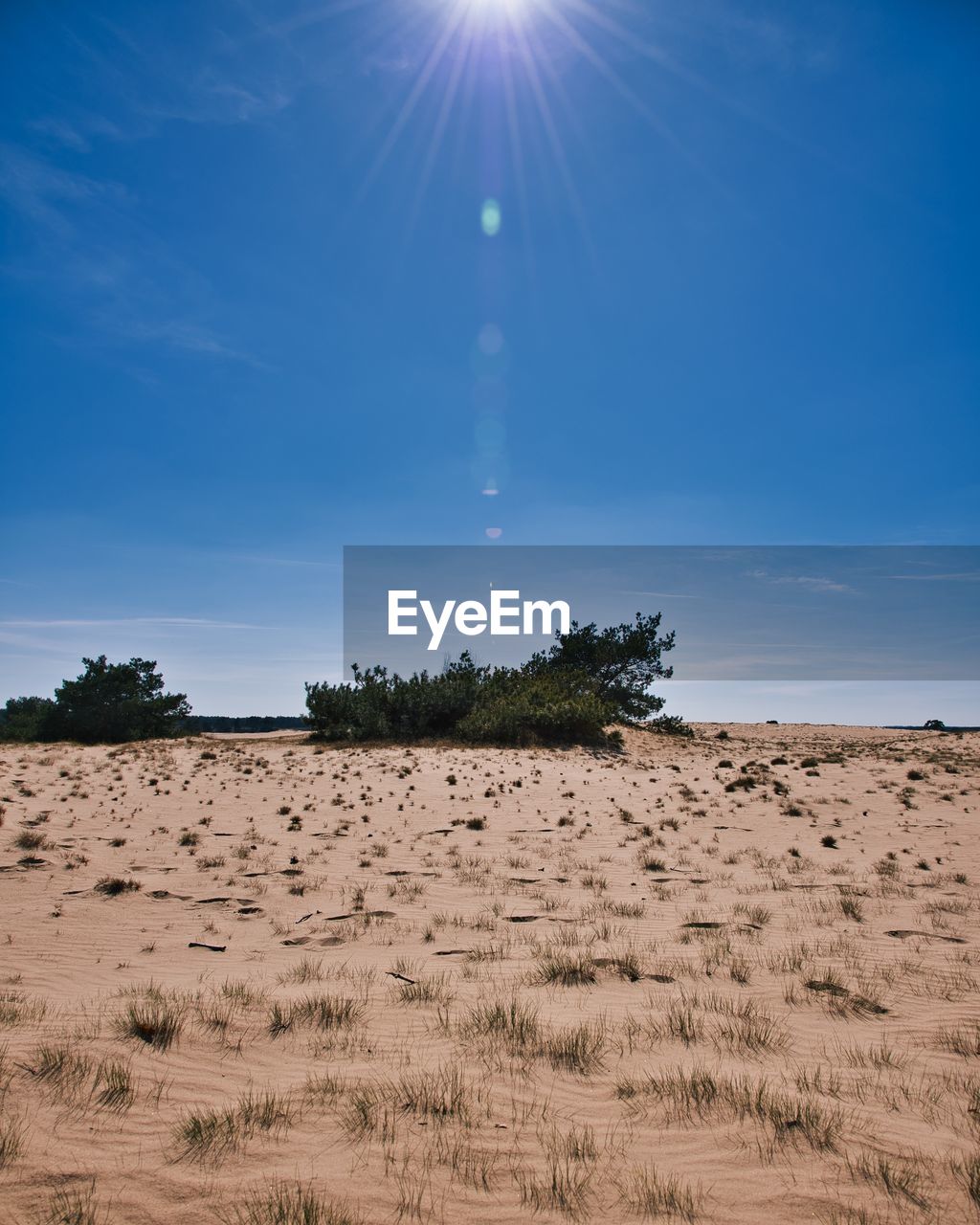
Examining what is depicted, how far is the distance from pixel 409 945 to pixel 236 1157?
4344 millimetres

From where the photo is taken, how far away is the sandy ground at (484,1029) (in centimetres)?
356

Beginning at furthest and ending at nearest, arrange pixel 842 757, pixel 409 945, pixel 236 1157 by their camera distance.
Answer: pixel 842 757 < pixel 409 945 < pixel 236 1157

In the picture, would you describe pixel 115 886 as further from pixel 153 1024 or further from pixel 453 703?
pixel 453 703

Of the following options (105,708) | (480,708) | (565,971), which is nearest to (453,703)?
(480,708)

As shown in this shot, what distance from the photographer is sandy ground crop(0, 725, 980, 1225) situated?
3.56 metres

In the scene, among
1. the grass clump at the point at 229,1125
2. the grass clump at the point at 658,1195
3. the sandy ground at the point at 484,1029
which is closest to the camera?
the grass clump at the point at 658,1195

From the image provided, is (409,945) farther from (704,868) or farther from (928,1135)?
(704,868)

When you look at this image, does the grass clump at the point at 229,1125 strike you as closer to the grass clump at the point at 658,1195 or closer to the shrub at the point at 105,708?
the grass clump at the point at 658,1195

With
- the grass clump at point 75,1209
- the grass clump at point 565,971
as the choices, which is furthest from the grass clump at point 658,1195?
the grass clump at point 565,971

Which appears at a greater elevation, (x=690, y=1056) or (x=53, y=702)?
(x=53, y=702)

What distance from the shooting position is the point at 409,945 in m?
7.99

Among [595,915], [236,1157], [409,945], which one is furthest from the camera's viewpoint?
[595,915]

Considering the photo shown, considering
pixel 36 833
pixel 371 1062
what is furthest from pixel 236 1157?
pixel 36 833

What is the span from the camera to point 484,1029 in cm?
547
